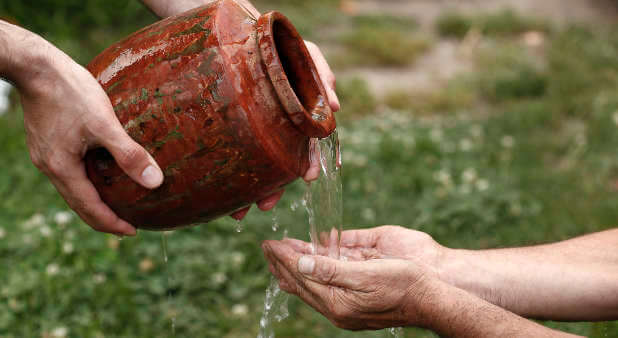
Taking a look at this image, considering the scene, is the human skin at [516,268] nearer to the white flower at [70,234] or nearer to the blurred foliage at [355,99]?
the white flower at [70,234]

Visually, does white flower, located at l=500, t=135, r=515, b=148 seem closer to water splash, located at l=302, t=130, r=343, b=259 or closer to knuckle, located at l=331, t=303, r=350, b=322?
water splash, located at l=302, t=130, r=343, b=259

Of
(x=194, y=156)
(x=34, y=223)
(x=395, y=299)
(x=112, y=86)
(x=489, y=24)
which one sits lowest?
(x=34, y=223)

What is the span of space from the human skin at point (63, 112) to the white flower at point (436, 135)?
9.09ft

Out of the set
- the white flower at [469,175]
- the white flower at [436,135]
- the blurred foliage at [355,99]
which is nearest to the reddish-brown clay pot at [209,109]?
the white flower at [469,175]

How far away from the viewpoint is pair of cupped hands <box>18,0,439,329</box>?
149 cm

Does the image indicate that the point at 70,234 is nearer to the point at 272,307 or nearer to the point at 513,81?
the point at 272,307

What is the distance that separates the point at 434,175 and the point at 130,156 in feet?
8.08

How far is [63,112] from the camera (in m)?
1.49

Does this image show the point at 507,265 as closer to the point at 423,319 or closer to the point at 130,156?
the point at 423,319

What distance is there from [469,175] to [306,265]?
6.74 ft

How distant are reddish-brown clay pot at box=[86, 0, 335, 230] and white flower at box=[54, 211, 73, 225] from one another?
45.6 inches

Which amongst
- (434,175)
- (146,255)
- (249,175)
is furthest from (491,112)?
(249,175)

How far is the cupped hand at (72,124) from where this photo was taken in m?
1.48

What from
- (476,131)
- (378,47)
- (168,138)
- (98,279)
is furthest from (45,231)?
(378,47)
